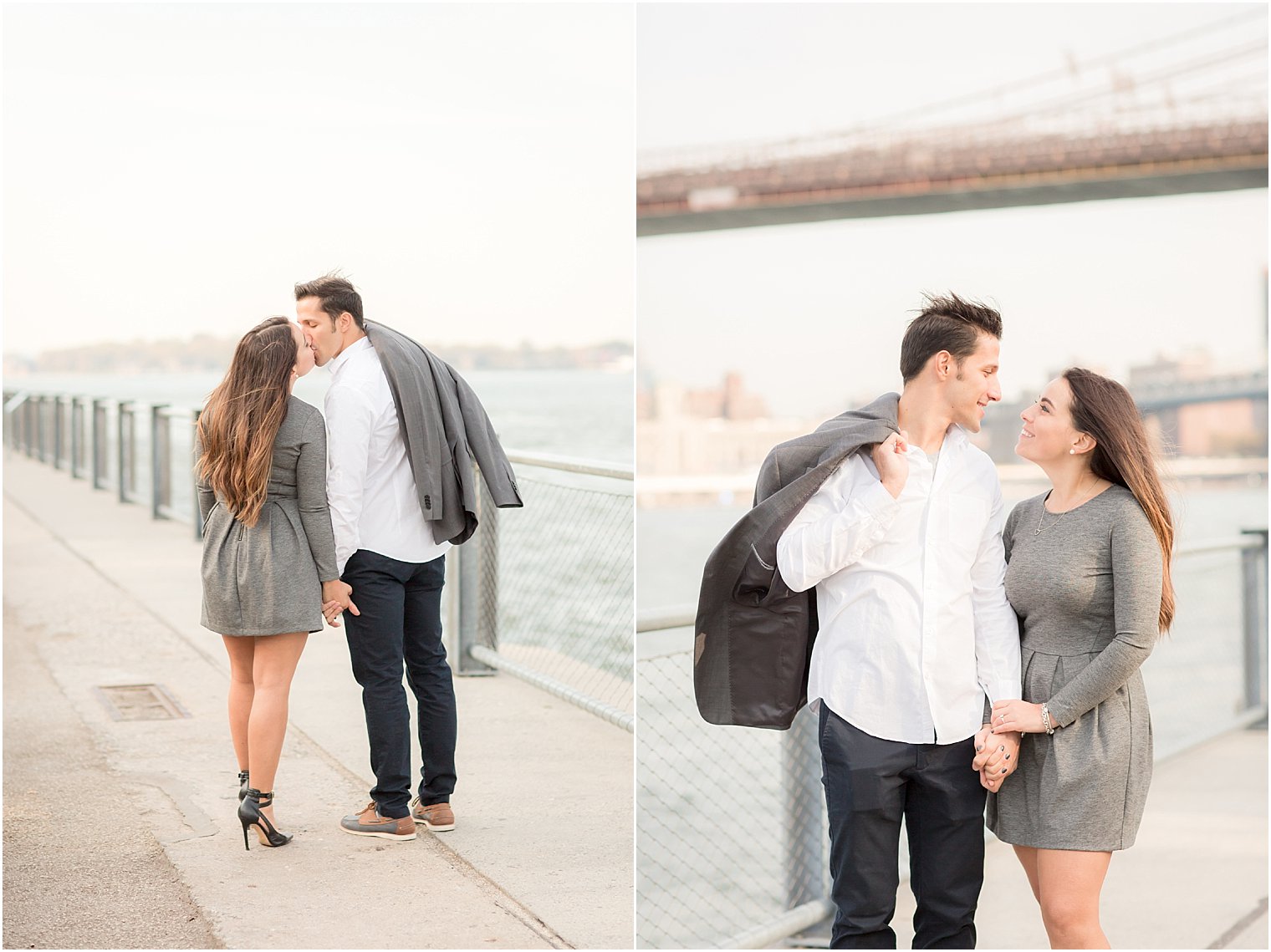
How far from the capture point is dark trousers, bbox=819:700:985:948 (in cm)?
220

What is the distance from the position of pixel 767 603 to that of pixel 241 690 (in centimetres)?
162

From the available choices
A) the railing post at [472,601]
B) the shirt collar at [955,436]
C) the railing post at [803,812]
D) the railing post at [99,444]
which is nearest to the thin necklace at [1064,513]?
the shirt collar at [955,436]

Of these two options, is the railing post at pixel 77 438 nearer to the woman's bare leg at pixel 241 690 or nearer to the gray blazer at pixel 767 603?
the woman's bare leg at pixel 241 690

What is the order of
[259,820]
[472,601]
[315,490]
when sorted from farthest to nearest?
1. [472,601]
2. [259,820]
3. [315,490]

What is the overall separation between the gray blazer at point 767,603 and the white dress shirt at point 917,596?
0.05 meters

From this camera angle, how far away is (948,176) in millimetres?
27875

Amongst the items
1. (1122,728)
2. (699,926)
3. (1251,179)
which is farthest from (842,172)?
(1122,728)

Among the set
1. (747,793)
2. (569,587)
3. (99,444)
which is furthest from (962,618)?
(99,444)

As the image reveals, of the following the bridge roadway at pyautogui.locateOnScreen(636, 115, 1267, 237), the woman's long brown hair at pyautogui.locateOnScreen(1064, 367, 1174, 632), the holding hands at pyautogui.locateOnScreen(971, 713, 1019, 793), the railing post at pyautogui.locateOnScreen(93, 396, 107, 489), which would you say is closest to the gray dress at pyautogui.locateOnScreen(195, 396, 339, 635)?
the holding hands at pyautogui.locateOnScreen(971, 713, 1019, 793)

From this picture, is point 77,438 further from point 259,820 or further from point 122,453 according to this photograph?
point 259,820

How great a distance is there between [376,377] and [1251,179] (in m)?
27.2

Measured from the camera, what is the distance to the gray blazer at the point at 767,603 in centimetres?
223

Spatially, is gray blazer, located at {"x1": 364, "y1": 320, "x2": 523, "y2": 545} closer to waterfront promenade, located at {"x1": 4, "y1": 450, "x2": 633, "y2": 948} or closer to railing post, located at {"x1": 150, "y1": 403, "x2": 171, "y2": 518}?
waterfront promenade, located at {"x1": 4, "y1": 450, "x2": 633, "y2": 948}

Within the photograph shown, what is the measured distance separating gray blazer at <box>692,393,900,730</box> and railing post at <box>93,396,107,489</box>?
441 inches
